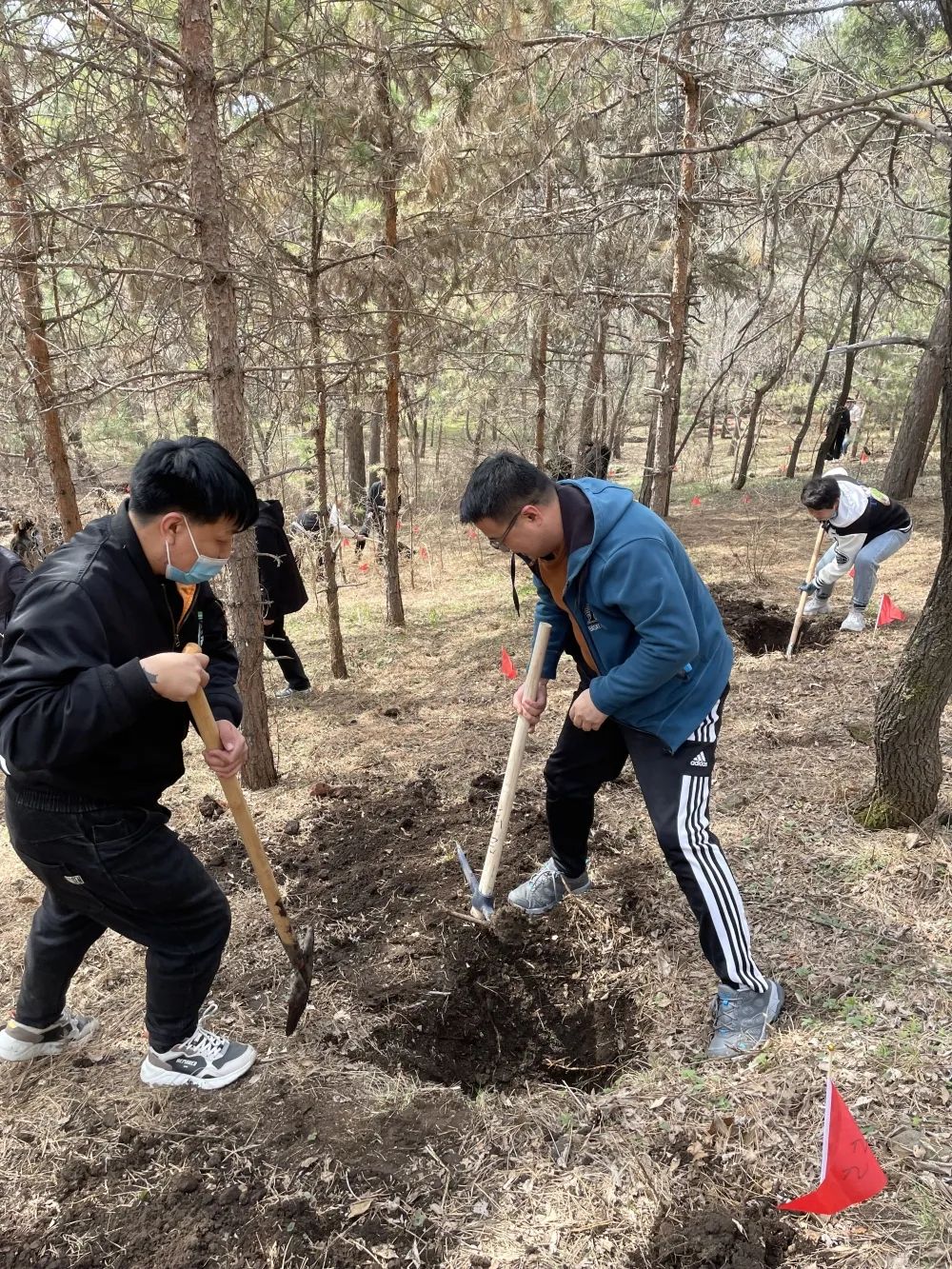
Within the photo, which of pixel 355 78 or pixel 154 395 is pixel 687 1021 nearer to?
pixel 154 395

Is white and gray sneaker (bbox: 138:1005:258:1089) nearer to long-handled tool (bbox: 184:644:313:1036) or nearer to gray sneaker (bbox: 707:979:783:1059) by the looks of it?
long-handled tool (bbox: 184:644:313:1036)

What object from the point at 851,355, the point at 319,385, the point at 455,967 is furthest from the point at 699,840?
the point at 851,355

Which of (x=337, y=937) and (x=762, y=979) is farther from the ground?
(x=762, y=979)

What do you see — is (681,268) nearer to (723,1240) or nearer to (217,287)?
(217,287)

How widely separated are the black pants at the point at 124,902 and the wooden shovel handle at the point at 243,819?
17 cm

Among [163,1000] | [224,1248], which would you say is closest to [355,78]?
[163,1000]

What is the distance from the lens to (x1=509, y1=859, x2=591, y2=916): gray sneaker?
10.7ft

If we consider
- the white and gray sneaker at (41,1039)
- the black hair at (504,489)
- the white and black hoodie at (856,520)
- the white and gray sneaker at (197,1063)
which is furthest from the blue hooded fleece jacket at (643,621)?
the white and black hoodie at (856,520)

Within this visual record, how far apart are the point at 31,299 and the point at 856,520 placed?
6.51 metres

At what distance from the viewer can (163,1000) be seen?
7.62 feet

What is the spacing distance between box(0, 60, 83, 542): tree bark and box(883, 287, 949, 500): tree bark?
10.6m

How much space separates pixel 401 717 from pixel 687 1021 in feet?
11.7

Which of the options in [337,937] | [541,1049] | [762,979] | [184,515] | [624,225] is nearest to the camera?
[184,515]

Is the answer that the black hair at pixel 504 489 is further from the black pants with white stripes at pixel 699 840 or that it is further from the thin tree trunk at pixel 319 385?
the thin tree trunk at pixel 319 385
